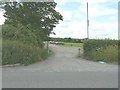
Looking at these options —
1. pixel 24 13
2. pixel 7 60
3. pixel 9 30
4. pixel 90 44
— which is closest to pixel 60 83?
pixel 7 60

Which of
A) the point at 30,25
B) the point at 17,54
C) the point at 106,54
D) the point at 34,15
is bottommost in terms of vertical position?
the point at 106,54

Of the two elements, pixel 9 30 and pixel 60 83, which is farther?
pixel 9 30

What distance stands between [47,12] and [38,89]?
70.2 feet

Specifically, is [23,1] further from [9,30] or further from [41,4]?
[9,30]

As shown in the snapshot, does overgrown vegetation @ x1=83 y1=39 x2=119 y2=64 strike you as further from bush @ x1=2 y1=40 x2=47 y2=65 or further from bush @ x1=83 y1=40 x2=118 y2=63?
bush @ x1=2 y1=40 x2=47 y2=65

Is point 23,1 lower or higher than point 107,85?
higher

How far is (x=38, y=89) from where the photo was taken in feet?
35.1

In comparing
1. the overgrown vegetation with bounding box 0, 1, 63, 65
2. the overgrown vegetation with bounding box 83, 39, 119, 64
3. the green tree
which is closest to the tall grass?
the overgrown vegetation with bounding box 83, 39, 119, 64

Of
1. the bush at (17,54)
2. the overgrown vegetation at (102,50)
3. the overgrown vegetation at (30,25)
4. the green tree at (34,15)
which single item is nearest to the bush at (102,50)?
the overgrown vegetation at (102,50)

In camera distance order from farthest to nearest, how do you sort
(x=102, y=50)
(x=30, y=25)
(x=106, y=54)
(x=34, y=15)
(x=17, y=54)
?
(x=34, y=15), (x=30, y=25), (x=102, y=50), (x=106, y=54), (x=17, y=54)

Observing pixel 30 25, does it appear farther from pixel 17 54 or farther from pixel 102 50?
pixel 17 54

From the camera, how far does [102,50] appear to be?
2736 centimetres

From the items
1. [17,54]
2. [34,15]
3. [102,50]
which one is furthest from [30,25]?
[17,54]

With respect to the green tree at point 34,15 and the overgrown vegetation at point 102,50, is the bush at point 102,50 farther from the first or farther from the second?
the green tree at point 34,15
